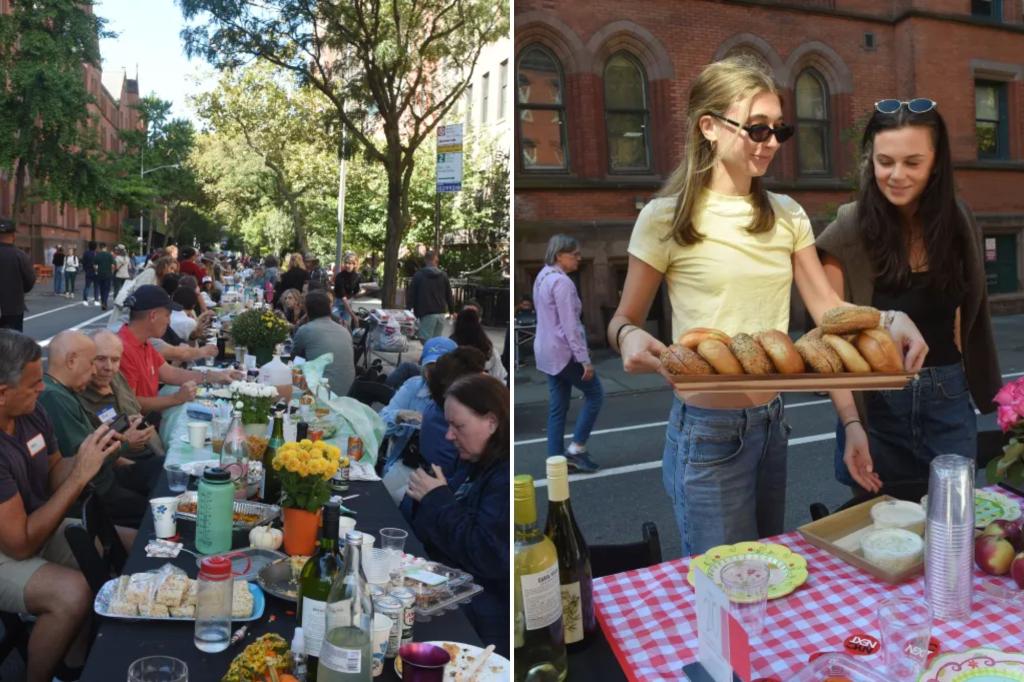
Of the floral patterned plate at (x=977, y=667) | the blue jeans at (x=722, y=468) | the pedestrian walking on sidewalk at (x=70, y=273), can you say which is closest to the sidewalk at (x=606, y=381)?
the blue jeans at (x=722, y=468)

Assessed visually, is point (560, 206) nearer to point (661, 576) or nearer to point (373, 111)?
point (373, 111)

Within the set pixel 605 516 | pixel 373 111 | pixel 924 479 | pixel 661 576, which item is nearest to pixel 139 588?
pixel 661 576

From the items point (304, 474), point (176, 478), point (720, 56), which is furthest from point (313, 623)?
point (720, 56)

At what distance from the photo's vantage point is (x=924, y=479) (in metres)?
2.04

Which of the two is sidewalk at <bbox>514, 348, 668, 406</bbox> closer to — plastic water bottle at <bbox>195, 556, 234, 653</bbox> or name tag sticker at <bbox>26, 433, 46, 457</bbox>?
name tag sticker at <bbox>26, 433, 46, 457</bbox>

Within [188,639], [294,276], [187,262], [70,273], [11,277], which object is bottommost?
[188,639]

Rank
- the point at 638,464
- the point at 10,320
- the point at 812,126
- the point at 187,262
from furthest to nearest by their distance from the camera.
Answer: the point at 812,126 → the point at 187,262 → the point at 10,320 → the point at 638,464

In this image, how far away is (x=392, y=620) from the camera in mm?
1593

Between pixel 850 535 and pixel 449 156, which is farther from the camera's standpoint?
pixel 449 156

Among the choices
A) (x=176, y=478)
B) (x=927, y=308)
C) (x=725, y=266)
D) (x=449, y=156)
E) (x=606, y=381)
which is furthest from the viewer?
(x=606, y=381)

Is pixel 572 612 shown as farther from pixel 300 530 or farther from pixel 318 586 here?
pixel 300 530

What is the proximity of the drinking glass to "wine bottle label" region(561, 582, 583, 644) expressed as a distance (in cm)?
62

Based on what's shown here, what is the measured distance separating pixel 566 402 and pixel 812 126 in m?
9.75

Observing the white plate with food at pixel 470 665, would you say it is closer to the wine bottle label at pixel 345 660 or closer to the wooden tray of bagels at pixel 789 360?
the wine bottle label at pixel 345 660
